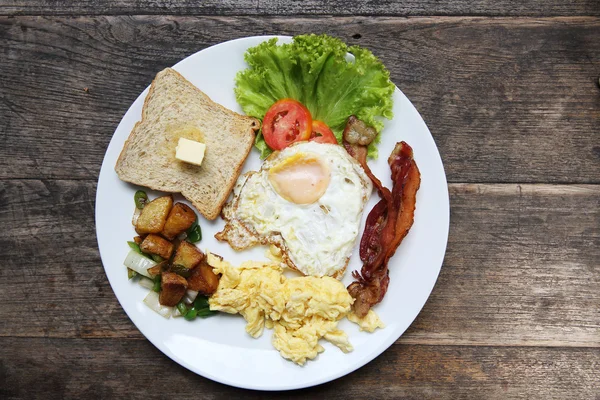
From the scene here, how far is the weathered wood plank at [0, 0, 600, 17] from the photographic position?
394 centimetres

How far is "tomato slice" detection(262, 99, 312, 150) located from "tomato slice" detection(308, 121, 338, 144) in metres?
0.06

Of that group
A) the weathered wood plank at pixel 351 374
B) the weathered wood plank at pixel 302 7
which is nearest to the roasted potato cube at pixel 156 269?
the weathered wood plank at pixel 351 374

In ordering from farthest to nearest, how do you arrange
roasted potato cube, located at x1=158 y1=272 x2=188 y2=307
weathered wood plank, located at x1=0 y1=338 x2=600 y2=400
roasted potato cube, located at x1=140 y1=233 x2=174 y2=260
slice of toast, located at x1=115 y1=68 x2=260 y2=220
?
weathered wood plank, located at x1=0 y1=338 x2=600 y2=400 → slice of toast, located at x1=115 y1=68 x2=260 y2=220 → roasted potato cube, located at x1=140 y1=233 x2=174 y2=260 → roasted potato cube, located at x1=158 y1=272 x2=188 y2=307

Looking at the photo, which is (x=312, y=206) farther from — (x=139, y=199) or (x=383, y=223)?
(x=139, y=199)

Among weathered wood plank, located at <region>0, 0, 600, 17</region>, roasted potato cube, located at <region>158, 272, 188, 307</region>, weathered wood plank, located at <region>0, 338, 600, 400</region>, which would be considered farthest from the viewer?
weathered wood plank, located at <region>0, 0, 600, 17</region>

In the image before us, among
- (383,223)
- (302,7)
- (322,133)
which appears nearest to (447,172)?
(383,223)

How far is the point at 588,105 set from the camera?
13.1ft

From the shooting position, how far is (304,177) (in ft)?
11.7

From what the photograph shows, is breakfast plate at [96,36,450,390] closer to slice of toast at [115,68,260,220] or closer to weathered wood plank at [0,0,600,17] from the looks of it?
slice of toast at [115,68,260,220]

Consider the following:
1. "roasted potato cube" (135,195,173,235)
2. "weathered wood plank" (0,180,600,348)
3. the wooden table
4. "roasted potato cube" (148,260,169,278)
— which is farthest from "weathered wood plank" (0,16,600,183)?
"roasted potato cube" (148,260,169,278)

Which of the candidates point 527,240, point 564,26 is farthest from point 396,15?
point 527,240

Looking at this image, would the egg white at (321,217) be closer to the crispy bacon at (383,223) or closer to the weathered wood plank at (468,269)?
the crispy bacon at (383,223)

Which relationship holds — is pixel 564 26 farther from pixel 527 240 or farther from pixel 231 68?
pixel 231 68

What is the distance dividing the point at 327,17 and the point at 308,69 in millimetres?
599
